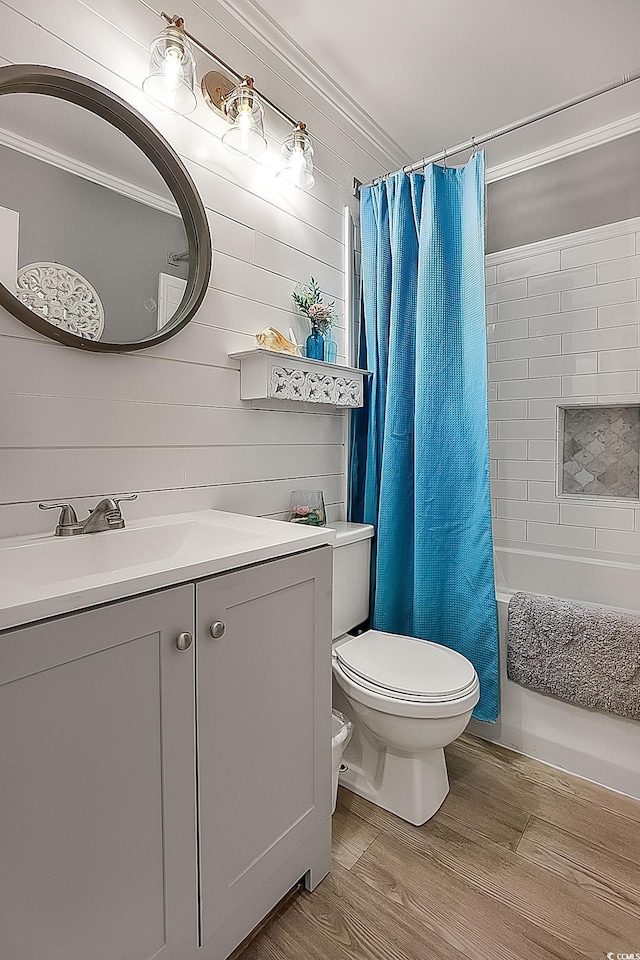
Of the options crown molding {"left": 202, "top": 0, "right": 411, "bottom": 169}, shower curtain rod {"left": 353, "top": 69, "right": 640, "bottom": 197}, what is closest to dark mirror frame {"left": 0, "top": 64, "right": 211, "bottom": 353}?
crown molding {"left": 202, "top": 0, "right": 411, "bottom": 169}

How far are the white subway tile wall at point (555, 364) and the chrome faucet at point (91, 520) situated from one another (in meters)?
1.75

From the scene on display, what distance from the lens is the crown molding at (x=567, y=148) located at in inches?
80.5

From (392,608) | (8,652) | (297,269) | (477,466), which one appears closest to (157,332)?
(297,269)

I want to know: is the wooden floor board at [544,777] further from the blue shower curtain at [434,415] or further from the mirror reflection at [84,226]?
the mirror reflection at [84,226]

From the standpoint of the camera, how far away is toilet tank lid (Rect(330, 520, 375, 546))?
1889mm

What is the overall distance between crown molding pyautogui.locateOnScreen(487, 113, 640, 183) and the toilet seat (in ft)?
6.80

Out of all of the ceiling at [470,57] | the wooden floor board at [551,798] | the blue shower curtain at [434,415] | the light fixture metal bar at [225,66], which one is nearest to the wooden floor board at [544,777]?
the wooden floor board at [551,798]

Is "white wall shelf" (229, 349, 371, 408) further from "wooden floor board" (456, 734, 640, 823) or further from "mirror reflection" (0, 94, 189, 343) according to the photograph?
"wooden floor board" (456, 734, 640, 823)

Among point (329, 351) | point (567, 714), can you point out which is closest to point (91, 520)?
point (329, 351)

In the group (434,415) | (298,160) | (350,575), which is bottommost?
(350,575)

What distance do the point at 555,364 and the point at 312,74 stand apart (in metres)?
1.47

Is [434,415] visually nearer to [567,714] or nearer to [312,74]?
[567,714]

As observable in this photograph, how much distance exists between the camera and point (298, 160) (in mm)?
1785

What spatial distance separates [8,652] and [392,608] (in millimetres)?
1496
